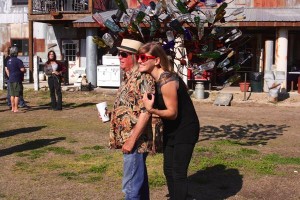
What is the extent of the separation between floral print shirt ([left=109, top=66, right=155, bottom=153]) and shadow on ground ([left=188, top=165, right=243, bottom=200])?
1.72 m

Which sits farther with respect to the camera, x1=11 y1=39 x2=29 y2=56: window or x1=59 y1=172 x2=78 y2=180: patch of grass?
x1=11 y1=39 x2=29 y2=56: window

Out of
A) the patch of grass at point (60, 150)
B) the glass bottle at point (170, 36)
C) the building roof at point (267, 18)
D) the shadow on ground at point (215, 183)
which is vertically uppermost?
the building roof at point (267, 18)

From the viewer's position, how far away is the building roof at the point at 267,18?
17.1 m

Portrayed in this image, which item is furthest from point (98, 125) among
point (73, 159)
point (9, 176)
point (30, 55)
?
point (30, 55)

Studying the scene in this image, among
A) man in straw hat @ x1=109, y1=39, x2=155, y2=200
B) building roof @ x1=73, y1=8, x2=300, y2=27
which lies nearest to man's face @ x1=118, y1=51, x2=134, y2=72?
man in straw hat @ x1=109, y1=39, x2=155, y2=200

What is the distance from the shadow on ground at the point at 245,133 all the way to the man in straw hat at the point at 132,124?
4892 millimetres

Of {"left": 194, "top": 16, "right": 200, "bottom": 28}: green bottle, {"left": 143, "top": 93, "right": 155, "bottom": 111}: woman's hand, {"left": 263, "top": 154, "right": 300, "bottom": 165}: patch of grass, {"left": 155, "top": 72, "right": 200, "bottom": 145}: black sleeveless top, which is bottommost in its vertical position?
{"left": 263, "top": 154, "right": 300, "bottom": 165}: patch of grass

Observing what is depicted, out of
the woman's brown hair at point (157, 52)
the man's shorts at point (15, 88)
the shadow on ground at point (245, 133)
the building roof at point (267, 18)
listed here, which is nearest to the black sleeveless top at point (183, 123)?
the woman's brown hair at point (157, 52)

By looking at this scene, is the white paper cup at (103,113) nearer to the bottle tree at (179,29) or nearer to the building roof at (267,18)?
the bottle tree at (179,29)

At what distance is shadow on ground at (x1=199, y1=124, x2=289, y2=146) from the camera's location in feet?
30.1

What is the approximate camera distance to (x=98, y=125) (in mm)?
10656

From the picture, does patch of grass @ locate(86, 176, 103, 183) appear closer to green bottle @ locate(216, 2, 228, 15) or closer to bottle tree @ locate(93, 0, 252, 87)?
bottle tree @ locate(93, 0, 252, 87)

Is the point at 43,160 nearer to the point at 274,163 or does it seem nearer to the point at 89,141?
the point at 89,141

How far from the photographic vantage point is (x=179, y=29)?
6805 millimetres
